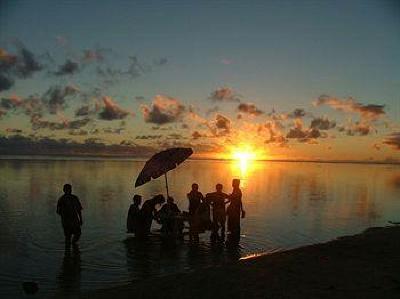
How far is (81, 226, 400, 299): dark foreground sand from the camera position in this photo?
9305 millimetres

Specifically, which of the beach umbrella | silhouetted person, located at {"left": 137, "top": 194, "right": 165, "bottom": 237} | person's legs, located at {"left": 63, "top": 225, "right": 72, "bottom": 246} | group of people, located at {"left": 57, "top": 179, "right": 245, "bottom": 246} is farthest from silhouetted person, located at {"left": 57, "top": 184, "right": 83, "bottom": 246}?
silhouetted person, located at {"left": 137, "top": 194, "right": 165, "bottom": 237}

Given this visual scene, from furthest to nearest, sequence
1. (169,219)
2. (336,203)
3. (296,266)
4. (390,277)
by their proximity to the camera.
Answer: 1. (336,203)
2. (169,219)
3. (296,266)
4. (390,277)

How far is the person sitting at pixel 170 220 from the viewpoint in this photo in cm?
1745

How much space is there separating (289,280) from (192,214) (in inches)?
315

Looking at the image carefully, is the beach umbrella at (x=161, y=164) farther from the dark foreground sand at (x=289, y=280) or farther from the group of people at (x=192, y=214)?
the dark foreground sand at (x=289, y=280)

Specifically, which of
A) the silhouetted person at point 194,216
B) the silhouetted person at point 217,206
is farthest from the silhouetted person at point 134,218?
the silhouetted person at point 217,206

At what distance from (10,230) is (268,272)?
13641 millimetres

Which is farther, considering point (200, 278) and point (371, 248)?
point (371, 248)

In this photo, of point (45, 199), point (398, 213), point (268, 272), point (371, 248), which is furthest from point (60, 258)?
point (398, 213)

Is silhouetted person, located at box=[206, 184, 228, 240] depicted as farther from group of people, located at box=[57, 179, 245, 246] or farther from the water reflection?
the water reflection

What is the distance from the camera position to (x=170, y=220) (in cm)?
1780

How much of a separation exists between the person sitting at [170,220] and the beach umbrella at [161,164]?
4.69 feet

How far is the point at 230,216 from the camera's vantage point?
59.0 ft

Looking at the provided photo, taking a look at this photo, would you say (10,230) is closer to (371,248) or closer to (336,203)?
(371,248)
